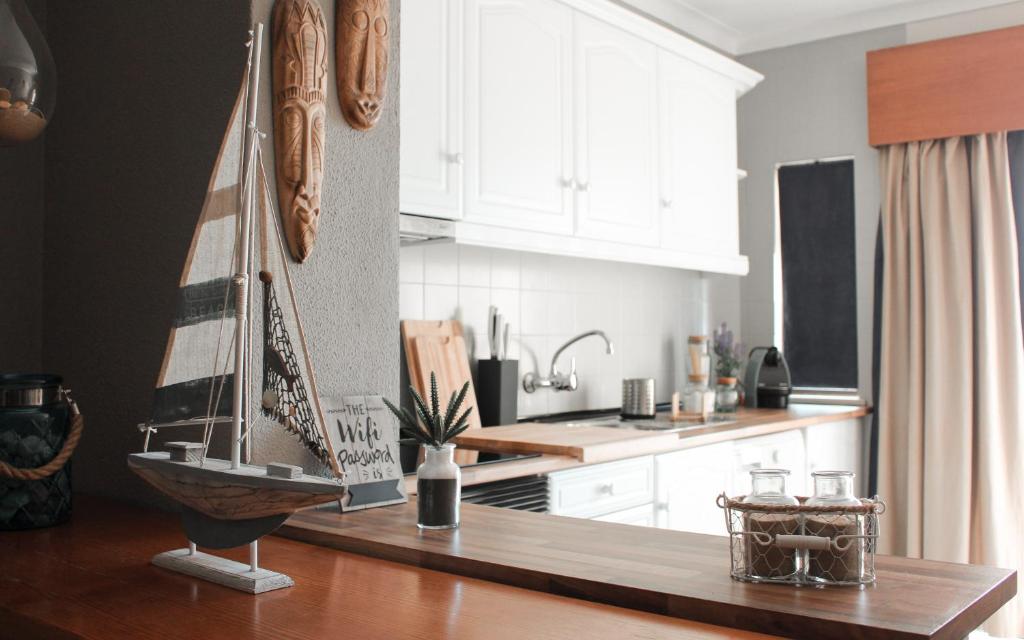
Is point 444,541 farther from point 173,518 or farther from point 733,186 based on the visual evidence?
point 733,186

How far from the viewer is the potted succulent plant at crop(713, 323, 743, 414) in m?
3.86

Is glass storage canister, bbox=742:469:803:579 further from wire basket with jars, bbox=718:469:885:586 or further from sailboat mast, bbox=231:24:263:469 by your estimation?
sailboat mast, bbox=231:24:263:469

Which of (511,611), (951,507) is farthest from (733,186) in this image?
(511,611)

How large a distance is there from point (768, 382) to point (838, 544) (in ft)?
10.6

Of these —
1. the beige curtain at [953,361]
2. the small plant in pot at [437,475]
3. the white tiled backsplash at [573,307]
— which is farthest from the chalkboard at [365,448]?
the beige curtain at [953,361]

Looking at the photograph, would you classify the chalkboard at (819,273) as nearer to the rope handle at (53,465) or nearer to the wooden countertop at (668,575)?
the wooden countertop at (668,575)

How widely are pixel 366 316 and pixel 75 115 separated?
82 centimetres

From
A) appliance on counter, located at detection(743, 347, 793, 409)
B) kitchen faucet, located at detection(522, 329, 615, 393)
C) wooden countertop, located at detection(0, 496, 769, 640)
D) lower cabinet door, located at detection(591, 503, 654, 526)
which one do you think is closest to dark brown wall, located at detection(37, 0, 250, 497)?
wooden countertop, located at detection(0, 496, 769, 640)

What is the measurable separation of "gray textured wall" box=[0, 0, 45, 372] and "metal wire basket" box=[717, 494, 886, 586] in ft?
5.21

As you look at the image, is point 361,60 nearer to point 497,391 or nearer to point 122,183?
point 122,183

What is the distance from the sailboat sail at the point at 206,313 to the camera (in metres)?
1.12

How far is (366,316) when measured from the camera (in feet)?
5.40

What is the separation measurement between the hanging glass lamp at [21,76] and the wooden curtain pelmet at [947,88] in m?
3.56

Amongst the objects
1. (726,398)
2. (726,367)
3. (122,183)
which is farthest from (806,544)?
(726,367)
